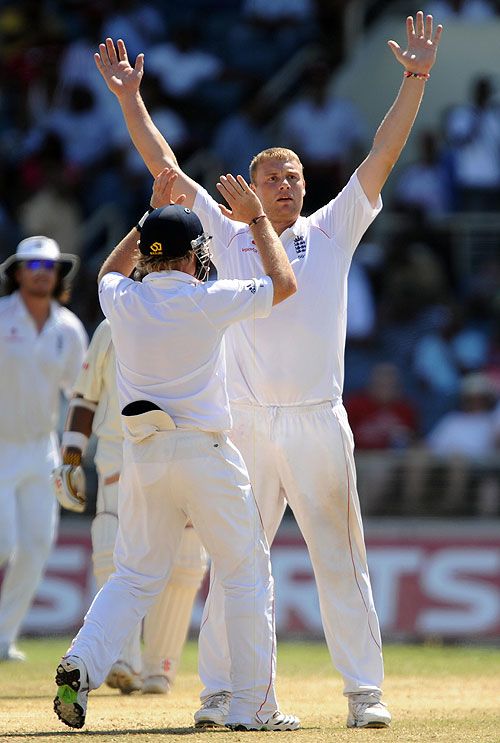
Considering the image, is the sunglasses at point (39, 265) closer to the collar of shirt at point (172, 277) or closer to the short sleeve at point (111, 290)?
the short sleeve at point (111, 290)

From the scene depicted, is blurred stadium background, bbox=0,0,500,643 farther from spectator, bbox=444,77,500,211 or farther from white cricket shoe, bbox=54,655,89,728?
white cricket shoe, bbox=54,655,89,728

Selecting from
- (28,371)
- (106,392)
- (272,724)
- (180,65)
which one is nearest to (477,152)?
(180,65)

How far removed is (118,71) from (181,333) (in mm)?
1681

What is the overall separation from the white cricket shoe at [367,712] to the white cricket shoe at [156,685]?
5.53 ft

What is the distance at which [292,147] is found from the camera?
16.4 m

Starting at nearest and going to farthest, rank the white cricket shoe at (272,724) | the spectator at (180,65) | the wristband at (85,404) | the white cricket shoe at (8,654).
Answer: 1. the white cricket shoe at (272,724)
2. the wristband at (85,404)
3. the white cricket shoe at (8,654)
4. the spectator at (180,65)

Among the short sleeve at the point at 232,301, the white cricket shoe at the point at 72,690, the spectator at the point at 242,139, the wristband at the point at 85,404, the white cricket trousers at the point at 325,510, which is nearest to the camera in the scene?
the white cricket shoe at the point at 72,690

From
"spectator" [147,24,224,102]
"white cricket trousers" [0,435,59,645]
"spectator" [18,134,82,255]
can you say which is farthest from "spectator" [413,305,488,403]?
"white cricket trousers" [0,435,59,645]

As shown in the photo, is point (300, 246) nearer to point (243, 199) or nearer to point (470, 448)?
point (243, 199)

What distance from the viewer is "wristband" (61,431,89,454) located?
27.5 ft

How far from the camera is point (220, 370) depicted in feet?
21.4

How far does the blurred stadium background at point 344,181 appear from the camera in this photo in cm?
1174

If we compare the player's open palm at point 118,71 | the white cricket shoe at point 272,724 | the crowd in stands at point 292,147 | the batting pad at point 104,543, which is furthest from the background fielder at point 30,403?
the white cricket shoe at point 272,724

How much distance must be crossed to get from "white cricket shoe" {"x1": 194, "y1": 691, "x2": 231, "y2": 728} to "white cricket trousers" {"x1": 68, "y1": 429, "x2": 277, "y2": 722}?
0.23 m
